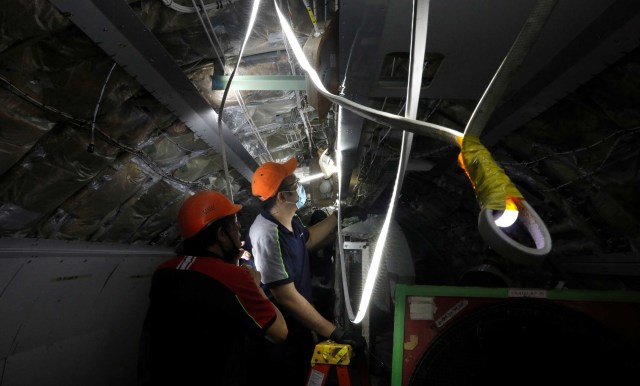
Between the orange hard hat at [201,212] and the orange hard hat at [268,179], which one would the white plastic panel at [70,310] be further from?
the orange hard hat at [268,179]

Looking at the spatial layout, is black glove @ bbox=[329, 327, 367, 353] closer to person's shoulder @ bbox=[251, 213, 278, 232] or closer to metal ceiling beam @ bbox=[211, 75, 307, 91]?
person's shoulder @ bbox=[251, 213, 278, 232]

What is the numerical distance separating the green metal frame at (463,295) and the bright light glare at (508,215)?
1.00 meters

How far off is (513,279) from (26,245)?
3.89 meters

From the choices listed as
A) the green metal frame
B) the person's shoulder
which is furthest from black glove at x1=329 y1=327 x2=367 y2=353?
the person's shoulder

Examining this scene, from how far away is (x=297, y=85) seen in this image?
1.83 metres

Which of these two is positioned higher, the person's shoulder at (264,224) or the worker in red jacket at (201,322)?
the person's shoulder at (264,224)

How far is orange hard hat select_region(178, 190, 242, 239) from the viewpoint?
1.90 metres

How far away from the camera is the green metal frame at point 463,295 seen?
1.38 metres

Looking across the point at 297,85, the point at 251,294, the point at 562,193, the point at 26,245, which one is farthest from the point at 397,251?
the point at 26,245

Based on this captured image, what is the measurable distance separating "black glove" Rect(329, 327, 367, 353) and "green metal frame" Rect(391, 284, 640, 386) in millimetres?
689

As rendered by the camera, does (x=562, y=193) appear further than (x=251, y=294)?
Yes

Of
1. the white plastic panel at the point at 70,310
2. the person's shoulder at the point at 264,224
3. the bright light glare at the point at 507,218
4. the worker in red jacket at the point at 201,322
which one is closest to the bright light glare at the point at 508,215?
the bright light glare at the point at 507,218

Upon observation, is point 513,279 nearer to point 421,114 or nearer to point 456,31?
point 421,114

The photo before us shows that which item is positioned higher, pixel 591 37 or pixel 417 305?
pixel 591 37
